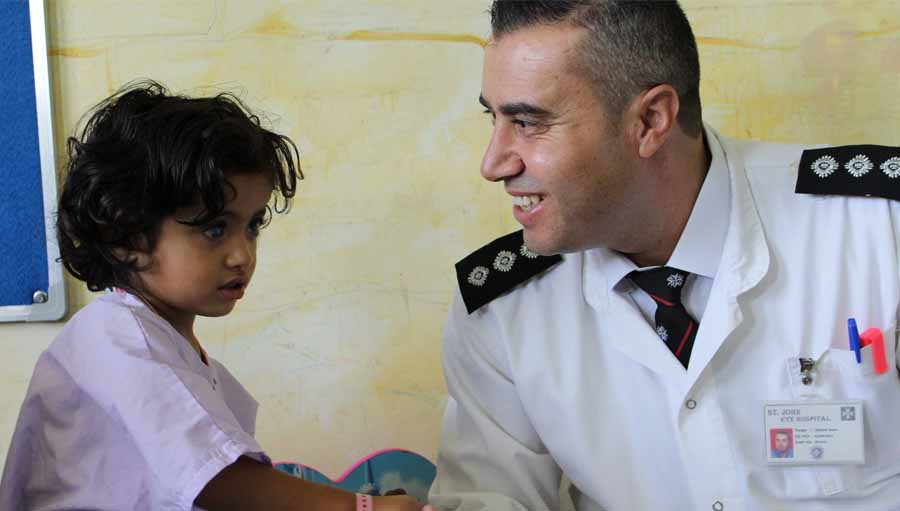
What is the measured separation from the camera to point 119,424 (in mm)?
1241

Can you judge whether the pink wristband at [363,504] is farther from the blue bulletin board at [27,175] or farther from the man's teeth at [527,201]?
the blue bulletin board at [27,175]

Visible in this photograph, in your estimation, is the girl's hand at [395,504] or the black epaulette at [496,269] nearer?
the girl's hand at [395,504]

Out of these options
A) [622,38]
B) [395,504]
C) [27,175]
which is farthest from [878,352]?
[27,175]

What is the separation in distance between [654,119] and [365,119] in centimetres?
60

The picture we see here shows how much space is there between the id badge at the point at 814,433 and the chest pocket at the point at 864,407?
0.02 meters

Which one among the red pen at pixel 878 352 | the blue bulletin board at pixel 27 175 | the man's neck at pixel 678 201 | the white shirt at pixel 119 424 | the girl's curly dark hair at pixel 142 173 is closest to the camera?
the white shirt at pixel 119 424

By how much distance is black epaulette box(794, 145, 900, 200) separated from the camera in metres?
1.49

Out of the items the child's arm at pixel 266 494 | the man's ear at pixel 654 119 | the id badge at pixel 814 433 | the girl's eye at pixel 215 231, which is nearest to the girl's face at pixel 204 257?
the girl's eye at pixel 215 231

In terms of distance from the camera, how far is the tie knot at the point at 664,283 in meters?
1.53

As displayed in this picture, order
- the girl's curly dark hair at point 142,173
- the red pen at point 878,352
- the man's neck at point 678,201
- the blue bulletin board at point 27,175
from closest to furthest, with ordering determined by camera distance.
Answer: the girl's curly dark hair at point 142,173, the red pen at point 878,352, the man's neck at point 678,201, the blue bulletin board at point 27,175

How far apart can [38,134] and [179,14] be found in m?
0.33

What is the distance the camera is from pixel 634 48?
1473 mm

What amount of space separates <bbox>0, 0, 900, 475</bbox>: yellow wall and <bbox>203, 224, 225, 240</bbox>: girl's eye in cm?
58

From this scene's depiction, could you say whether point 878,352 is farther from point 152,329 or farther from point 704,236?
point 152,329
